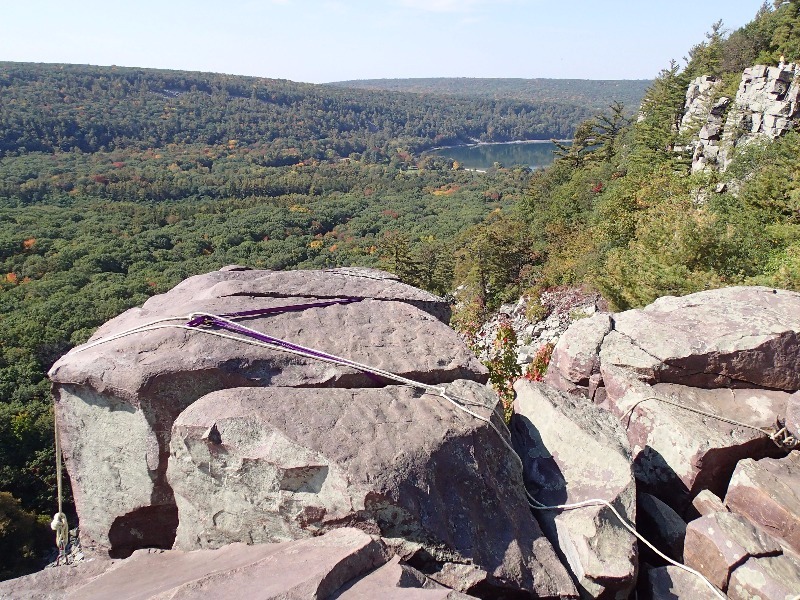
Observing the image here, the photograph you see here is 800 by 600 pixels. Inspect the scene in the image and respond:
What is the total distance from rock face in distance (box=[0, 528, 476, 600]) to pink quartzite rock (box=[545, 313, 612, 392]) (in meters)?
3.60

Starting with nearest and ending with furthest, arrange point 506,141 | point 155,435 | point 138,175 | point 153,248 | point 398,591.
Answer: point 398,591
point 155,435
point 153,248
point 138,175
point 506,141

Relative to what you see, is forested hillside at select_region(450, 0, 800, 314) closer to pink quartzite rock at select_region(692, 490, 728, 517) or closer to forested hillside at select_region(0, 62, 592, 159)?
pink quartzite rock at select_region(692, 490, 728, 517)

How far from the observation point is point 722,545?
3.86 meters

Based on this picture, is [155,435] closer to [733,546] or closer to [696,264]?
[733,546]

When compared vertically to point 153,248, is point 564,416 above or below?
above

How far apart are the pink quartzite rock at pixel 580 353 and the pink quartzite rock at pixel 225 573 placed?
362cm

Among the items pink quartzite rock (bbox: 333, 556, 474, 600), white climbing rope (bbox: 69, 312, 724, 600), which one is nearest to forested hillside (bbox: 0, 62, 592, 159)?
white climbing rope (bbox: 69, 312, 724, 600)

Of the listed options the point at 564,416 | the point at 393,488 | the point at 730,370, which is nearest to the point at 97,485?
the point at 393,488

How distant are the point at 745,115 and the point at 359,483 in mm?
29620

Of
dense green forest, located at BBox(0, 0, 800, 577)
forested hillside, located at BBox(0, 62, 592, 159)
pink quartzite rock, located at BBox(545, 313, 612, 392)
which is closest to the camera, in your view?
pink quartzite rock, located at BBox(545, 313, 612, 392)

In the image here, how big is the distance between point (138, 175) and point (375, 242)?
192 ft

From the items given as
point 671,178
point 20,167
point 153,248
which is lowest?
point 153,248

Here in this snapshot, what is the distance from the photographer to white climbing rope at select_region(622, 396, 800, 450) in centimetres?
494

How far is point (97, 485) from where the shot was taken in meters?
4.48
